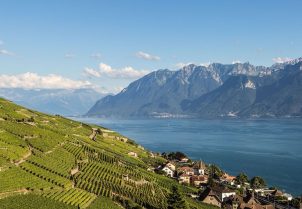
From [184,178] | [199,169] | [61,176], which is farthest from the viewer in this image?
[199,169]

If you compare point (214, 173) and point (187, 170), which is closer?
point (187, 170)

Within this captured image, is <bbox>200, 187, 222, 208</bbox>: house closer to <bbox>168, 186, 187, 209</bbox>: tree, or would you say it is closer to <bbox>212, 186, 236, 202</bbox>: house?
<bbox>212, 186, 236, 202</bbox>: house

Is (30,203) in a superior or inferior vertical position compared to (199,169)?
superior

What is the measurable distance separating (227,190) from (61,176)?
50239 mm

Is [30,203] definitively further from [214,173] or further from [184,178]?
[214,173]

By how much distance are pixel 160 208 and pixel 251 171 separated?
115 meters

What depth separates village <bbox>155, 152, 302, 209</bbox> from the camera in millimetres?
100062

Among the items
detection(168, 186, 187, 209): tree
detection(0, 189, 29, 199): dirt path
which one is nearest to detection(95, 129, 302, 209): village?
detection(168, 186, 187, 209): tree

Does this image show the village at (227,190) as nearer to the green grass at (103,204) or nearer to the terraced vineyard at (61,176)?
the terraced vineyard at (61,176)

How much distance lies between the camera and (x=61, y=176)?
244 ft

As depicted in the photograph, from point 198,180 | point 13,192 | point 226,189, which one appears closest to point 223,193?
point 226,189

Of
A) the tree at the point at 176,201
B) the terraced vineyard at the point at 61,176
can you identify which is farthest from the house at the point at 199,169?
the tree at the point at 176,201

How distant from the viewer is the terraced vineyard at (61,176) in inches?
2408

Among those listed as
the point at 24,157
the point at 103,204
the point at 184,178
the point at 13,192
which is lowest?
the point at 184,178
